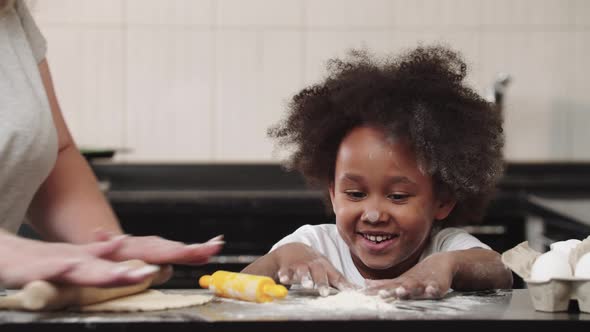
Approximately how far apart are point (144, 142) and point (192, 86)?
278mm

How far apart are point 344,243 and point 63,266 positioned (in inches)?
30.5

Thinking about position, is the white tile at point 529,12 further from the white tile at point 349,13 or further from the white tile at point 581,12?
the white tile at point 349,13

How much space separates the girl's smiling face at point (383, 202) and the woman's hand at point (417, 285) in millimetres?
→ 174

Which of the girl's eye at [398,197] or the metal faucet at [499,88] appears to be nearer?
the girl's eye at [398,197]

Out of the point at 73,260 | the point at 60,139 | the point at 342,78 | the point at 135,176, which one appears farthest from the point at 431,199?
the point at 135,176

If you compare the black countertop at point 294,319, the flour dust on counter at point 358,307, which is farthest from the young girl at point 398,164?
the black countertop at point 294,319

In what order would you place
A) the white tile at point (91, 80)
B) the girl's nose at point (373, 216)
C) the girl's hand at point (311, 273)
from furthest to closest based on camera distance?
the white tile at point (91, 80) < the girl's nose at point (373, 216) < the girl's hand at point (311, 273)

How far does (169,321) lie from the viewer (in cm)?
91

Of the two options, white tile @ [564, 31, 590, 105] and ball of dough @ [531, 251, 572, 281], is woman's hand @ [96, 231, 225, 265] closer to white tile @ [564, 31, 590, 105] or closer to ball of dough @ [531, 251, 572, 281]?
ball of dough @ [531, 251, 572, 281]

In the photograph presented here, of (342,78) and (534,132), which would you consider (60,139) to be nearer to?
(342,78)

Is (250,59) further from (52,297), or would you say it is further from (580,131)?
(52,297)

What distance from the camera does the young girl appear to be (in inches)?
57.4

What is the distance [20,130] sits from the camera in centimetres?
136

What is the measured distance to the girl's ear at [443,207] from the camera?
1.58 m
